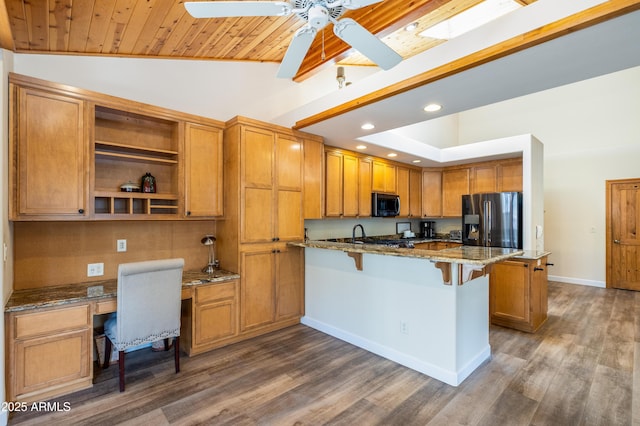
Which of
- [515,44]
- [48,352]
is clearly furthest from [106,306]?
[515,44]

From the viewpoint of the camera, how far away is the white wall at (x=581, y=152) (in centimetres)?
569

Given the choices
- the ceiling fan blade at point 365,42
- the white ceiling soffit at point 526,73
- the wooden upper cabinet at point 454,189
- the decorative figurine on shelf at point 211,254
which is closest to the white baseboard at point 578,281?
the wooden upper cabinet at point 454,189

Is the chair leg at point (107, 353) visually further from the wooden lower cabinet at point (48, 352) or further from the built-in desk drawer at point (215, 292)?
the built-in desk drawer at point (215, 292)

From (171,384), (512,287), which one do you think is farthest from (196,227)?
(512,287)

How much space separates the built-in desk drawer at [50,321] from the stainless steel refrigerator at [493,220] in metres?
4.67

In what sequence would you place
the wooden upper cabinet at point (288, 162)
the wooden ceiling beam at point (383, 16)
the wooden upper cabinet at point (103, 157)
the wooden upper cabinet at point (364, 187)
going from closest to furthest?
the wooden upper cabinet at point (103, 157)
the wooden ceiling beam at point (383, 16)
the wooden upper cabinet at point (288, 162)
the wooden upper cabinet at point (364, 187)

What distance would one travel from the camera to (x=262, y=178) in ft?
11.6

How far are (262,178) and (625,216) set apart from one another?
6.68 metres

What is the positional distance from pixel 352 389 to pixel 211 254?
84.9 inches

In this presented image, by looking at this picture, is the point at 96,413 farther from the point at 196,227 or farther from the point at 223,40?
the point at 223,40

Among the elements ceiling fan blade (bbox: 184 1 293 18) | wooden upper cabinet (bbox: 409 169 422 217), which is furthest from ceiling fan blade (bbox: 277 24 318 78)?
wooden upper cabinet (bbox: 409 169 422 217)

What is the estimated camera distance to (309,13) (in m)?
1.74

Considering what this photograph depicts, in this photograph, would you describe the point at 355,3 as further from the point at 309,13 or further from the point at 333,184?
the point at 333,184

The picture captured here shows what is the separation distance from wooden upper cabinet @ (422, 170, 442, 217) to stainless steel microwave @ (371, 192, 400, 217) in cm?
108
